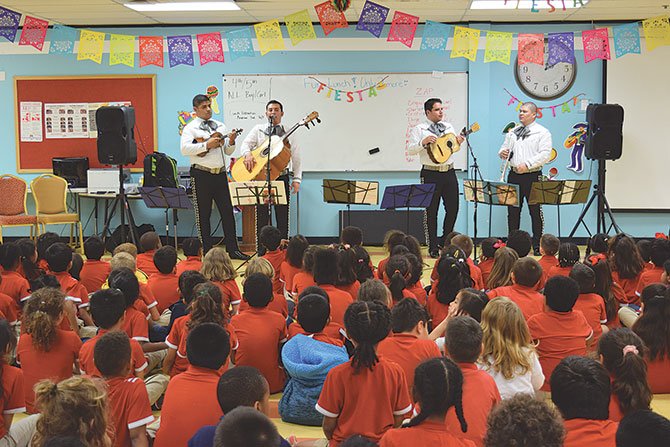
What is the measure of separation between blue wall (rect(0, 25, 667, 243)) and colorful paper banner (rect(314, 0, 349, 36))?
5.17ft

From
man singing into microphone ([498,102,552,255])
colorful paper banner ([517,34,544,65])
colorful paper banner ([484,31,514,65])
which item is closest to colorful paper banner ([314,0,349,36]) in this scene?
colorful paper banner ([484,31,514,65])

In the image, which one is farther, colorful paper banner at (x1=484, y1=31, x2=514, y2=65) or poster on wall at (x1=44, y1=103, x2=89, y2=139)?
poster on wall at (x1=44, y1=103, x2=89, y2=139)

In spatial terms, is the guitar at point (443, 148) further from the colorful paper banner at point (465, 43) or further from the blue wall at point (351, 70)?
the blue wall at point (351, 70)

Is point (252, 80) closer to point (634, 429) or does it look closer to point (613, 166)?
point (613, 166)

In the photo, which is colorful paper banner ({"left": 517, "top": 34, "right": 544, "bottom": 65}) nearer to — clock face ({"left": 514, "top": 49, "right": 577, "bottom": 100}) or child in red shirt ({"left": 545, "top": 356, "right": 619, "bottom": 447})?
clock face ({"left": 514, "top": 49, "right": 577, "bottom": 100})

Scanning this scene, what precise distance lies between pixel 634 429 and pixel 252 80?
8544 millimetres

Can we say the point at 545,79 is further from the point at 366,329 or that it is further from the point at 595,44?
the point at 366,329

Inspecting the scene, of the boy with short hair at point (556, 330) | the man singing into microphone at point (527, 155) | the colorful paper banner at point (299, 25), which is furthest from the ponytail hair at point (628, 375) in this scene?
the man singing into microphone at point (527, 155)

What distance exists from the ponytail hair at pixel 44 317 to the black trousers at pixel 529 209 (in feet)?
21.0

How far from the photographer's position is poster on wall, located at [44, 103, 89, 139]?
10164 millimetres

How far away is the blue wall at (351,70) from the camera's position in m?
9.84

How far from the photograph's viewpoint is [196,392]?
287cm

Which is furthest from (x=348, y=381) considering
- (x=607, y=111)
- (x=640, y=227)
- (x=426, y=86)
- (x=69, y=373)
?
(x=640, y=227)

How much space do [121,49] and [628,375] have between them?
22.7 feet
